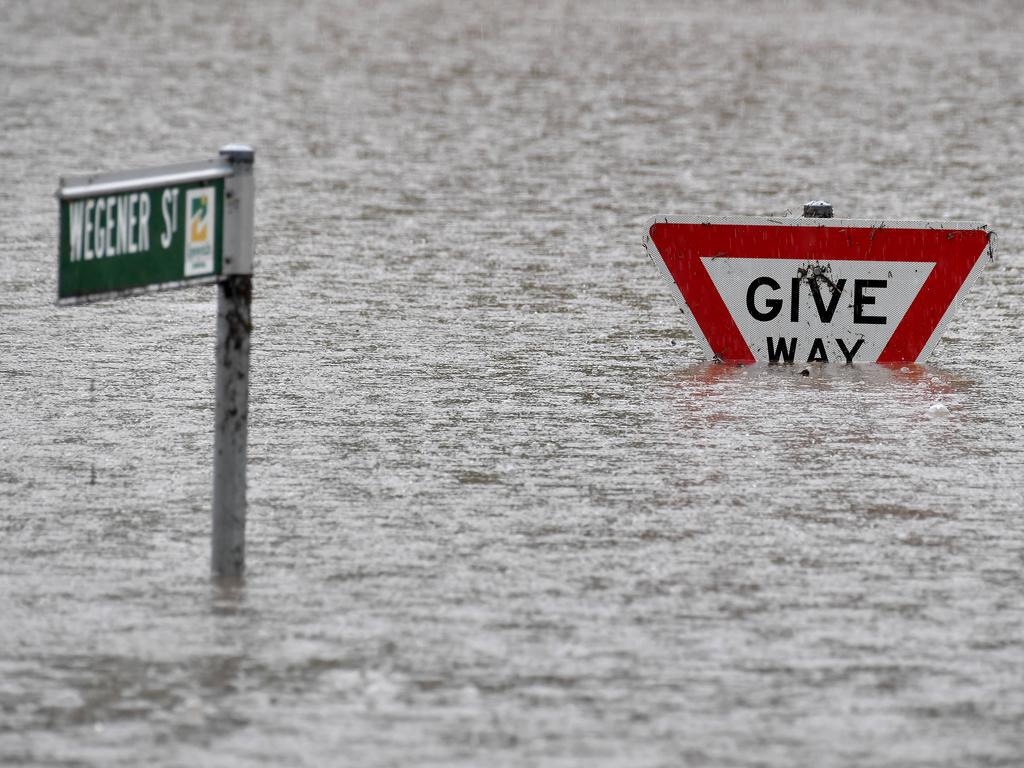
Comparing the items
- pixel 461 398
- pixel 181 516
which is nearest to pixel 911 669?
pixel 181 516

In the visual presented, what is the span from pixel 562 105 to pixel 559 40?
7330 mm

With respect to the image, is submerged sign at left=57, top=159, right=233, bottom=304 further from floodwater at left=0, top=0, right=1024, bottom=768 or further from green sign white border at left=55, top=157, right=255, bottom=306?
floodwater at left=0, top=0, right=1024, bottom=768

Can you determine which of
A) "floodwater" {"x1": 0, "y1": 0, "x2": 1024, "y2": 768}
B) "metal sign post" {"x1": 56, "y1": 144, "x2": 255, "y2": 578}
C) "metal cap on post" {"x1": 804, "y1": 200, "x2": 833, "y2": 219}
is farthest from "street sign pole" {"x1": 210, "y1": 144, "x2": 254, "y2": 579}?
"metal cap on post" {"x1": 804, "y1": 200, "x2": 833, "y2": 219}

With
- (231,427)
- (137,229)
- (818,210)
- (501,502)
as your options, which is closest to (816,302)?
(818,210)

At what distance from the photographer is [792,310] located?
9.59m

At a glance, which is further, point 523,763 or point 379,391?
point 379,391

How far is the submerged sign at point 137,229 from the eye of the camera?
18.7 feet

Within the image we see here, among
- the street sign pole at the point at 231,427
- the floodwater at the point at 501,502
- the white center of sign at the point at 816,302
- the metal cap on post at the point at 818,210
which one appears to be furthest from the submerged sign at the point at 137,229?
the metal cap on post at the point at 818,210

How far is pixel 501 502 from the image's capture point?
23.2 ft

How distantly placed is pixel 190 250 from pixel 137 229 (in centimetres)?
15

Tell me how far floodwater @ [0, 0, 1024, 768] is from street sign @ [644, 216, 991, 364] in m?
0.19

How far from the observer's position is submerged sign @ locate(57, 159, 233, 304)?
224 inches

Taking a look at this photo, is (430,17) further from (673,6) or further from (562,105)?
(562,105)

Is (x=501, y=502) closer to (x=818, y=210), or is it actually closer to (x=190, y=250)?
(x=190, y=250)
